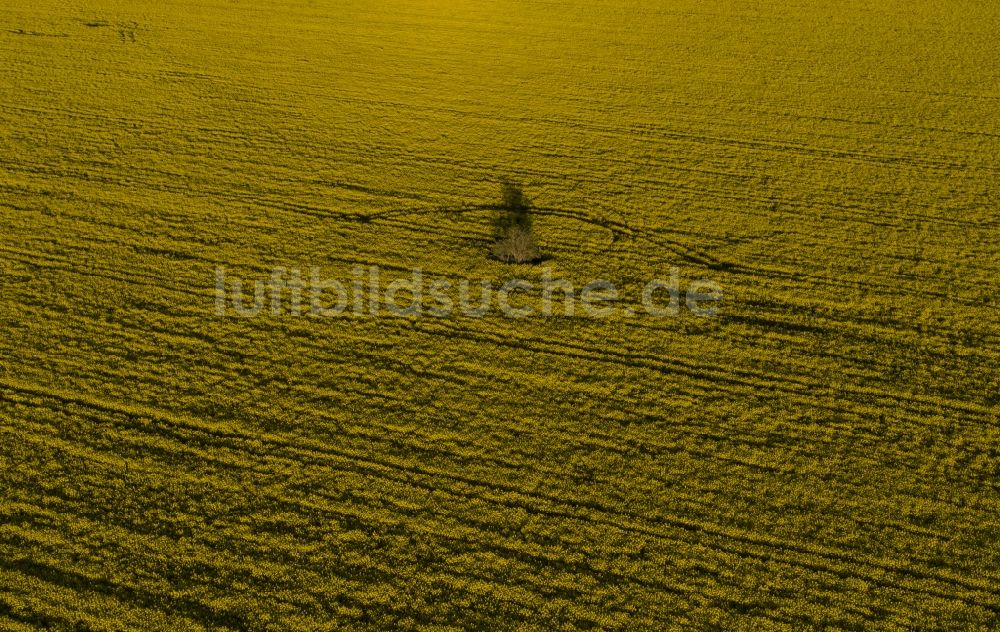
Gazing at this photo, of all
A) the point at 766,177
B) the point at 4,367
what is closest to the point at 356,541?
the point at 4,367

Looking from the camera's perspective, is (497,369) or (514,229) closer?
(497,369)

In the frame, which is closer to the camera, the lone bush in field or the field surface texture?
the field surface texture

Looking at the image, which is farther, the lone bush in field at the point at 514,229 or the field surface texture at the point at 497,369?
the lone bush in field at the point at 514,229

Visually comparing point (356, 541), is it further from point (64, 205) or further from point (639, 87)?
point (639, 87)

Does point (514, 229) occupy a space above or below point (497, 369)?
above
